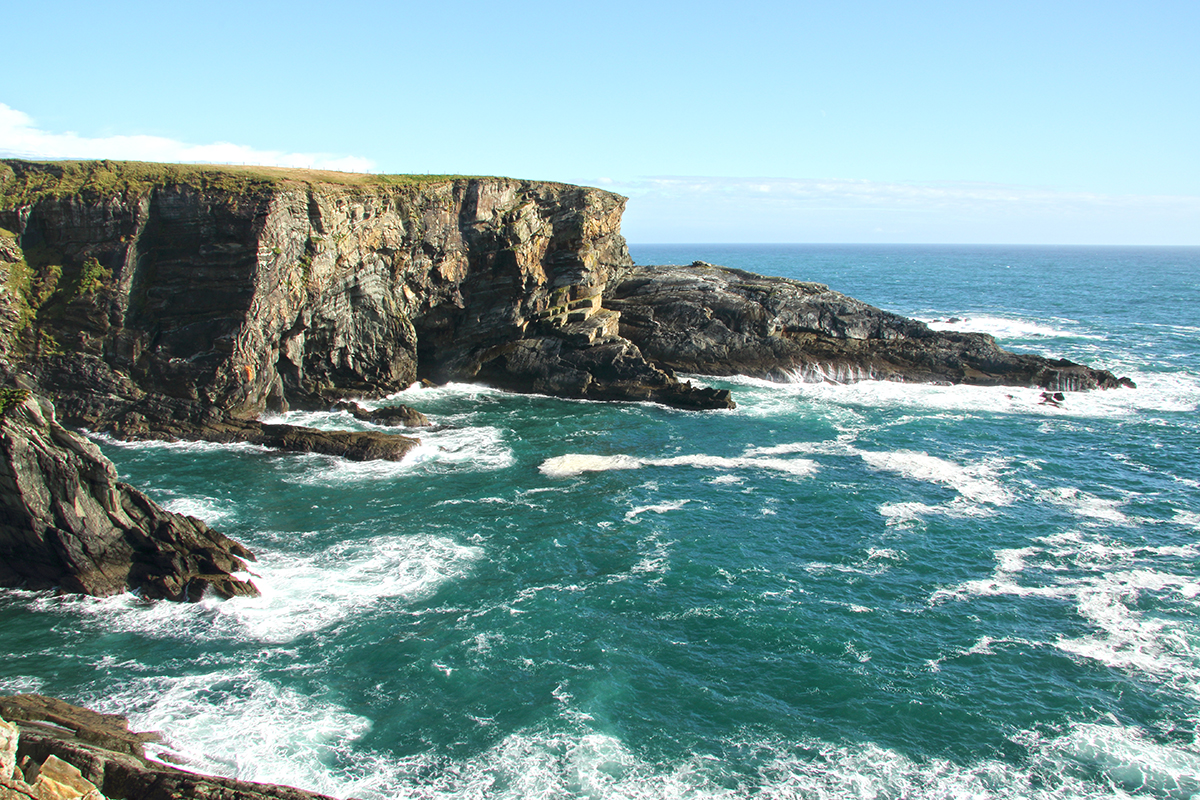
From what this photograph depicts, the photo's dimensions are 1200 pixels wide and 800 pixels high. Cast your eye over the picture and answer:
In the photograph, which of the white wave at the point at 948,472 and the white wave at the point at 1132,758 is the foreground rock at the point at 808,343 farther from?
the white wave at the point at 1132,758

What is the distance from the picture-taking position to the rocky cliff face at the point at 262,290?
4616 centimetres

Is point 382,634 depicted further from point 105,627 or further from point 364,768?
point 105,627

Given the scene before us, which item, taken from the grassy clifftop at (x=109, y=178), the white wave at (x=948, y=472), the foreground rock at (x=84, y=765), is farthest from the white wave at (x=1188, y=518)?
the grassy clifftop at (x=109, y=178)

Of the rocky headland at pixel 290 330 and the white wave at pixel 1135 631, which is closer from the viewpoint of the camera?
the white wave at pixel 1135 631

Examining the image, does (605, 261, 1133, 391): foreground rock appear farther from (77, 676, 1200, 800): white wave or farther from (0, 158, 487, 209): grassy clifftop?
(77, 676, 1200, 800): white wave

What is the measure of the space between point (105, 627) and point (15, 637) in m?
2.52

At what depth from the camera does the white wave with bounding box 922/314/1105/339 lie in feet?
293

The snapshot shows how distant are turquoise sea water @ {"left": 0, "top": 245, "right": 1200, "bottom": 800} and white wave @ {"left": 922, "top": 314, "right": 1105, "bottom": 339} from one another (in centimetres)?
4377

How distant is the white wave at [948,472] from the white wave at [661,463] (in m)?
4.57

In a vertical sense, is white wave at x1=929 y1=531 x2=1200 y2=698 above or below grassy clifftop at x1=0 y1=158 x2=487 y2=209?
below

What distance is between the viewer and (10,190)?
4797cm

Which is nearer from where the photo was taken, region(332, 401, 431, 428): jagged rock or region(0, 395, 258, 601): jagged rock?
region(0, 395, 258, 601): jagged rock

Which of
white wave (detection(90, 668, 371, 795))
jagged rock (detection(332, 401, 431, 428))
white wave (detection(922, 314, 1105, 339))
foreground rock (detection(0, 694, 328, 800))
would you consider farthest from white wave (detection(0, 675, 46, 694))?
white wave (detection(922, 314, 1105, 339))

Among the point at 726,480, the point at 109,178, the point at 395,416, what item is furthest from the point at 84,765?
the point at 109,178
